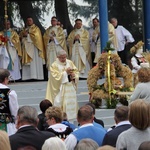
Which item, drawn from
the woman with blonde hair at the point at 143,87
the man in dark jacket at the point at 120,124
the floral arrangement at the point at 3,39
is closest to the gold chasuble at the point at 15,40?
the floral arrangement at the point at 3,39

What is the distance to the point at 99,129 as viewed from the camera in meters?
7.71

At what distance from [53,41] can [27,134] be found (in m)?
12.1

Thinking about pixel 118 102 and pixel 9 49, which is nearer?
pixel 118 102

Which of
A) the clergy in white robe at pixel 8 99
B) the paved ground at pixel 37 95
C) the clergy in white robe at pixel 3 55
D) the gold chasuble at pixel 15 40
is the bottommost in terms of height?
the paved ground at pixel 37 95

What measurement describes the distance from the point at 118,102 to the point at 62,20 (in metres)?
6.50

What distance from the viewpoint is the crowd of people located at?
666 cm

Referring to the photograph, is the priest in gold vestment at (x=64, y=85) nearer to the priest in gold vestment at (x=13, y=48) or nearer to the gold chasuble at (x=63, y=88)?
the gold chasuble at (x=63, y=88)

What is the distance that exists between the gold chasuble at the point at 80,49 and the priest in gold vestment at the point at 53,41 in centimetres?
28

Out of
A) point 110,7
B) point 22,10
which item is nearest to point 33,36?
point 22,10

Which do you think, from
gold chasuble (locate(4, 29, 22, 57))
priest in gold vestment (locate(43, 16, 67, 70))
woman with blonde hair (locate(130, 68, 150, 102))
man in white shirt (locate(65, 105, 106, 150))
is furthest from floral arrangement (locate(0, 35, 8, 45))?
man in white shirt (locate(65, 105, 106, 150))

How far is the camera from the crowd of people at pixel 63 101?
6660mm

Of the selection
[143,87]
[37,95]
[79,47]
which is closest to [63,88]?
[37,95]

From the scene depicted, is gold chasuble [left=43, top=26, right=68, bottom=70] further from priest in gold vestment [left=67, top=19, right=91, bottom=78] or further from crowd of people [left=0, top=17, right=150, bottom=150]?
priest in gold vestment [left=67, top=19, right=91, bottom=78]

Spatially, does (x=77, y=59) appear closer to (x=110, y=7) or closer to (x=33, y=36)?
(x=33, y=36)
